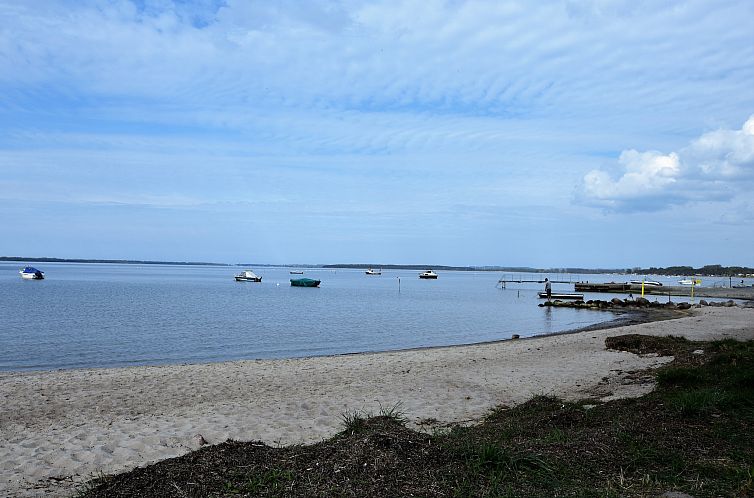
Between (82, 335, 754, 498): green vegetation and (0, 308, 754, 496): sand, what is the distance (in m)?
2.09

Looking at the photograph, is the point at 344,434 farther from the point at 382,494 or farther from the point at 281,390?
the point at 281,390

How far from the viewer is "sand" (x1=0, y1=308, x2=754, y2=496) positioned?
316 inches

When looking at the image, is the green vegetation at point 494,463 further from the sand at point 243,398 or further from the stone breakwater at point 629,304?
the stone breakwater at point 629,304

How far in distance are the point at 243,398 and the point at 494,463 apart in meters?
8.25

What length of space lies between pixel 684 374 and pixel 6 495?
1005 cm

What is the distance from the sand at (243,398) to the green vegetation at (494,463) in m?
2.09

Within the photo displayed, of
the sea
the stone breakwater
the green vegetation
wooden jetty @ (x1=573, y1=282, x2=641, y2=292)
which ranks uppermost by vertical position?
wooden jetty @ (x1=573, y1=282, x2=641, y2=292)

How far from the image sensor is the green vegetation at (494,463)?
487 centimetres

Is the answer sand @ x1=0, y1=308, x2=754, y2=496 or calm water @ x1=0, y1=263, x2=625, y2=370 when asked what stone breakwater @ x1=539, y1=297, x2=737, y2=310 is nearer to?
calm water @ x1=0, y1=263, x2=625, y2=370

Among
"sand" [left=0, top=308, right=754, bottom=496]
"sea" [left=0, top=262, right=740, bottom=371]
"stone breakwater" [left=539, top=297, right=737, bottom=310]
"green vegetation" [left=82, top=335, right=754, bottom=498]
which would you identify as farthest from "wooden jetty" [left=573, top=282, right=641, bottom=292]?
"green vegetation" [left=82, top=335, right=754, bottom=498]

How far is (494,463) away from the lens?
213 inches

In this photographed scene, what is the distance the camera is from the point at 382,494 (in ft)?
Result: 15.3

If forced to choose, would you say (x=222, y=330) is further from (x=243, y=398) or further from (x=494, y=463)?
(x=494, y=463)

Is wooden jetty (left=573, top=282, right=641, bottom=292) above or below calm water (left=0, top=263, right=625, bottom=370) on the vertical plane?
above
